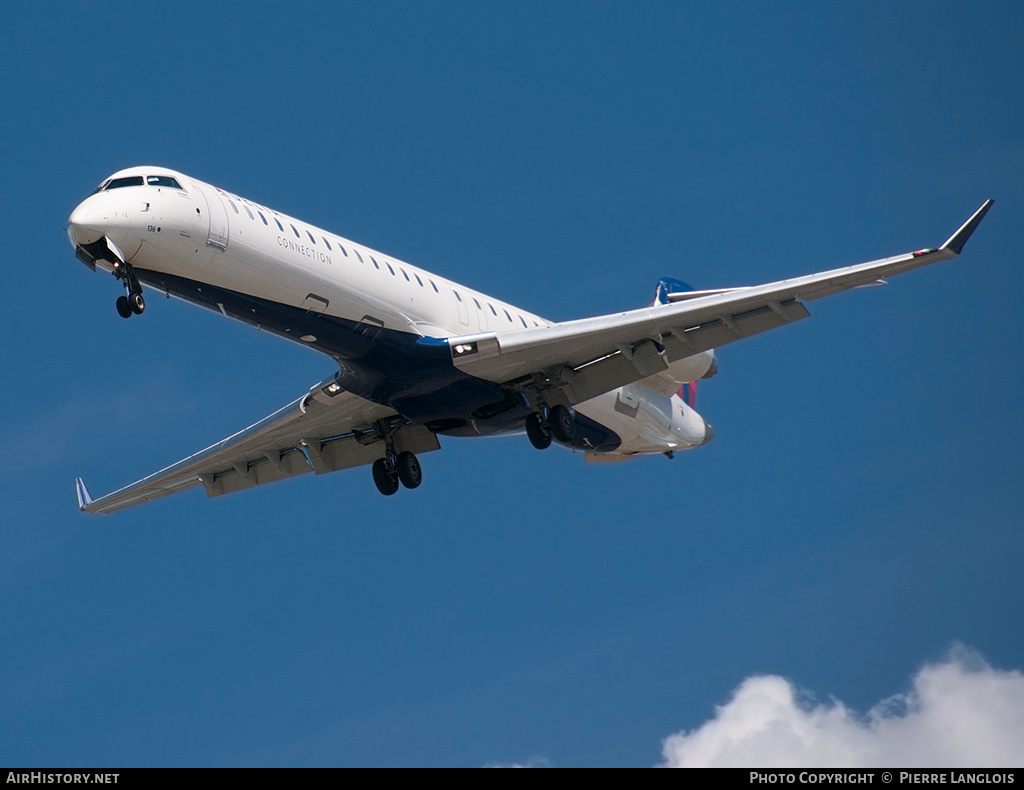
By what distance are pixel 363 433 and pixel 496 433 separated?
9.68 feet

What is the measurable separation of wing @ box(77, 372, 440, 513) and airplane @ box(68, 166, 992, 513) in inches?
1.7

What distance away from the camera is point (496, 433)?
28.2 meters

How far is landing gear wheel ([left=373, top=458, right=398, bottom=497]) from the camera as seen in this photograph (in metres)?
29.1

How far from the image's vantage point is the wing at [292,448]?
28.2 meters

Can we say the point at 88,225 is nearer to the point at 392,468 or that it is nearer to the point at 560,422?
the point at 392,468

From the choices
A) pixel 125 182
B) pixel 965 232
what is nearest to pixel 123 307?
pixel 125 182

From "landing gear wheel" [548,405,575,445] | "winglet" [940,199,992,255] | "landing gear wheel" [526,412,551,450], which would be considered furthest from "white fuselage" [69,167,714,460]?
"winglet" [940,199,992,255]

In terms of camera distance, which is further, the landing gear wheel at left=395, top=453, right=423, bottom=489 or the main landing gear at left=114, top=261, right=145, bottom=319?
the landing gear wheel at left=395, top=453, right=423, bottom=489

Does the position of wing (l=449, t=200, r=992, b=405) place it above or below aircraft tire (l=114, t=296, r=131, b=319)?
above

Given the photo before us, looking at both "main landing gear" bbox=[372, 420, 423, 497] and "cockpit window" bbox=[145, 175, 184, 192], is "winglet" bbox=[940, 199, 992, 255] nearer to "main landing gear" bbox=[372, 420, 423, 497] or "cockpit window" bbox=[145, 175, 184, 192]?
"main landing gear" bbox=[372, 420, 423, 497]

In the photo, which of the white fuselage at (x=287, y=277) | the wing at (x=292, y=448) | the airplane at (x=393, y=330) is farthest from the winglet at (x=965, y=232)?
the wing at (x=292, y=448)

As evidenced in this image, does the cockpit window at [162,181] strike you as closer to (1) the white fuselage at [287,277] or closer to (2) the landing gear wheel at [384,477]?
(1) the white fuselage at [287,277]

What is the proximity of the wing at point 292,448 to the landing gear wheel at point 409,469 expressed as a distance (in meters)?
0.31
